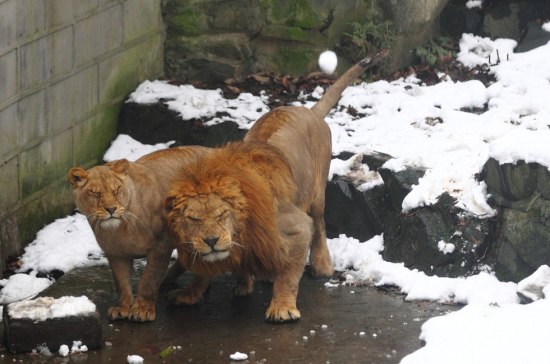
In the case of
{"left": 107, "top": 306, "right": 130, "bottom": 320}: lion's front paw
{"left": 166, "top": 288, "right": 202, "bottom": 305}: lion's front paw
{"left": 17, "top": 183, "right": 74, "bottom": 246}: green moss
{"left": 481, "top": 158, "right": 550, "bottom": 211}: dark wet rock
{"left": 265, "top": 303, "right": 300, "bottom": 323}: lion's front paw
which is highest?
{"left": 481, "top": 158, "right": 550, "bottom": 211}: dark wet rock

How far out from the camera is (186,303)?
27.0ft

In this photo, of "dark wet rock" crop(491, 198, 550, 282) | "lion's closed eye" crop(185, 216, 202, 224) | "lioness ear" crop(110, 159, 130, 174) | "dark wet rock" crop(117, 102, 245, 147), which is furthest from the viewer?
"dark wet rock" crop(117, 102, 245, 147)

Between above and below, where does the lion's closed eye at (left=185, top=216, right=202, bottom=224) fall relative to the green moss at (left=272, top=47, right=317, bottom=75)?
above

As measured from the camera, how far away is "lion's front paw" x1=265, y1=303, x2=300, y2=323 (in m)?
7.81

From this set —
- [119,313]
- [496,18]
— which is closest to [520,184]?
[119,313]

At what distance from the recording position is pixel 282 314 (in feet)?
25.6

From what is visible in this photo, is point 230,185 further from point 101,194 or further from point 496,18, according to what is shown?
point 496,18

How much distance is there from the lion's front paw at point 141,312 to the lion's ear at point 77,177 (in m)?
0.92

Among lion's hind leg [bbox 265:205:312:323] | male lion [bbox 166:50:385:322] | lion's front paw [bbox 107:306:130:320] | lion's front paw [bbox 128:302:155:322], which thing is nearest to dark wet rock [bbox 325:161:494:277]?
male lion [bbox 166:50:385:322]

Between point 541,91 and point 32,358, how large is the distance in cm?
545

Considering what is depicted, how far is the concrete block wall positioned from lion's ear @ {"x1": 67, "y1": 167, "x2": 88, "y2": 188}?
1522 mm

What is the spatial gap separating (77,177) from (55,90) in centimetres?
227

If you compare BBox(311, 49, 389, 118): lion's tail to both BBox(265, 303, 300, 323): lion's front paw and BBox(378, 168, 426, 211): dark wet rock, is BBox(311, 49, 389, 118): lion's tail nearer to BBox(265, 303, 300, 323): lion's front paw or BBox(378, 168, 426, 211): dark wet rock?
BBox(378, 168, 426, 211): dark wet rock

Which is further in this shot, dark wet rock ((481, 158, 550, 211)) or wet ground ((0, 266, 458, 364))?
dark wet rock ((481, 158, 550, 211))
